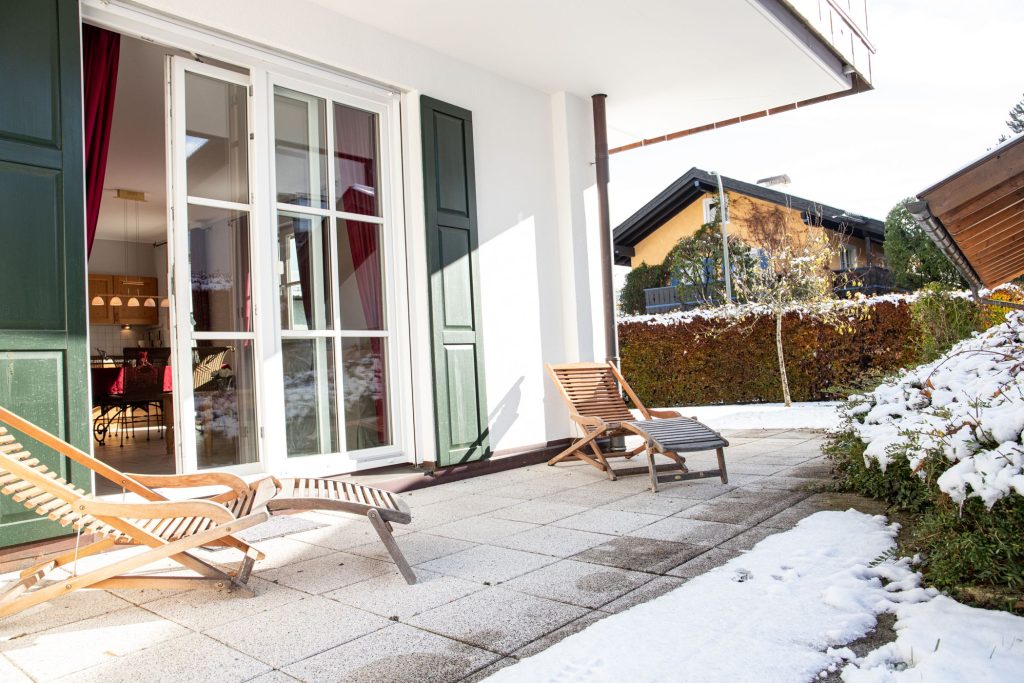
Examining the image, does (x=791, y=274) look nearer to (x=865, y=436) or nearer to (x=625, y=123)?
(x=625, y=123)

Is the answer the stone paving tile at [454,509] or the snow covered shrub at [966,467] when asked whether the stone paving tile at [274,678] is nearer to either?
the stone paving tile at [454,509]

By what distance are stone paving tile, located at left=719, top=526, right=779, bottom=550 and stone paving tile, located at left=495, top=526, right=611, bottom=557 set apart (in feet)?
1.79

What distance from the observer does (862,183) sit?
44.1m

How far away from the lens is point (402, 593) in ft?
8.65

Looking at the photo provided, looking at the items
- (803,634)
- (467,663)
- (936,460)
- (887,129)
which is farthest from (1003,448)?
(887,129)

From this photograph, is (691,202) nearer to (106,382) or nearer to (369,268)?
(106,382)

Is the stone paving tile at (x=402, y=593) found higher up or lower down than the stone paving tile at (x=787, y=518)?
lower down

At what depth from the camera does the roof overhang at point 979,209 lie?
2203 mm

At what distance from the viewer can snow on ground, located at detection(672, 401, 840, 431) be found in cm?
774

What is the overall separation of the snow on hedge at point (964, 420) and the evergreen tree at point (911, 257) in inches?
526

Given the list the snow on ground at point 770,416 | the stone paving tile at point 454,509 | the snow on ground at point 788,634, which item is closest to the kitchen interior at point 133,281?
the stone paving tile at point 454,509

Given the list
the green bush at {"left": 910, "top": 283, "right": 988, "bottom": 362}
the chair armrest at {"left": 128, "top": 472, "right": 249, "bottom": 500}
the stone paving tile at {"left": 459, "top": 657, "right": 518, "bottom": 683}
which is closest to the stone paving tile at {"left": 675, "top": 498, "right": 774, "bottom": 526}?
the stone paving tile at {"left": 459, "top": 657, "right": 518, "bottom": 683}

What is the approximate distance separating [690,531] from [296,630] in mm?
1807

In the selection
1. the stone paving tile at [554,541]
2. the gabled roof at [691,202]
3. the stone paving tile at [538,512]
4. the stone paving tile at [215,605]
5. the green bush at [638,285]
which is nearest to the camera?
the stone paving tile at [215,605]
